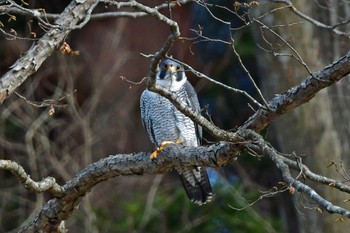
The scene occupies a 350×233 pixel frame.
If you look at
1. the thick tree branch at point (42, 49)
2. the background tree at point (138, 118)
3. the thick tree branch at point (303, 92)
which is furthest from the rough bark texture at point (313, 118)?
the thick tree branch at point (303, 92)

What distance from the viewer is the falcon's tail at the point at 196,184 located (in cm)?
790

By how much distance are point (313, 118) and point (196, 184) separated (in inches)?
105

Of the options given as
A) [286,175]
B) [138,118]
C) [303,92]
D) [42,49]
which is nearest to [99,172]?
[42,49]

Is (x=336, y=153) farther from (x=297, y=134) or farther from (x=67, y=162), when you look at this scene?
(x=67, y=162)

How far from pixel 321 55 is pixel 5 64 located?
419cm

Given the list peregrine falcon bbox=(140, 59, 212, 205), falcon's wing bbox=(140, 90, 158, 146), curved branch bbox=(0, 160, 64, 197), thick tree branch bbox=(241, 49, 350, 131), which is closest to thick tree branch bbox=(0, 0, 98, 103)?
curved branch bbox=(0, 160, 64, 197)

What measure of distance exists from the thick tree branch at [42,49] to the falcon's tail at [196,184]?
195 cm

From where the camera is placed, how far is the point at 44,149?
37.4 feet

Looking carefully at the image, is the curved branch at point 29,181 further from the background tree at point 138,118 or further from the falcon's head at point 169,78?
the falcon's head at point 169,78

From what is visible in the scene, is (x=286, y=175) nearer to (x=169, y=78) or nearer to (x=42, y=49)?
(x=42, y=49)

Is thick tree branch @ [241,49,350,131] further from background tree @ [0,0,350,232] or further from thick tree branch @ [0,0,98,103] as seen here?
background tree @ [0,0,350,232]

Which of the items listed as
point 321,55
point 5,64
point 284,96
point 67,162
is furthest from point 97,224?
point 284,96

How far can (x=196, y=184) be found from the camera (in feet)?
26.2

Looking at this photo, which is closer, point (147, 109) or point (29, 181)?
point (29, 181)
